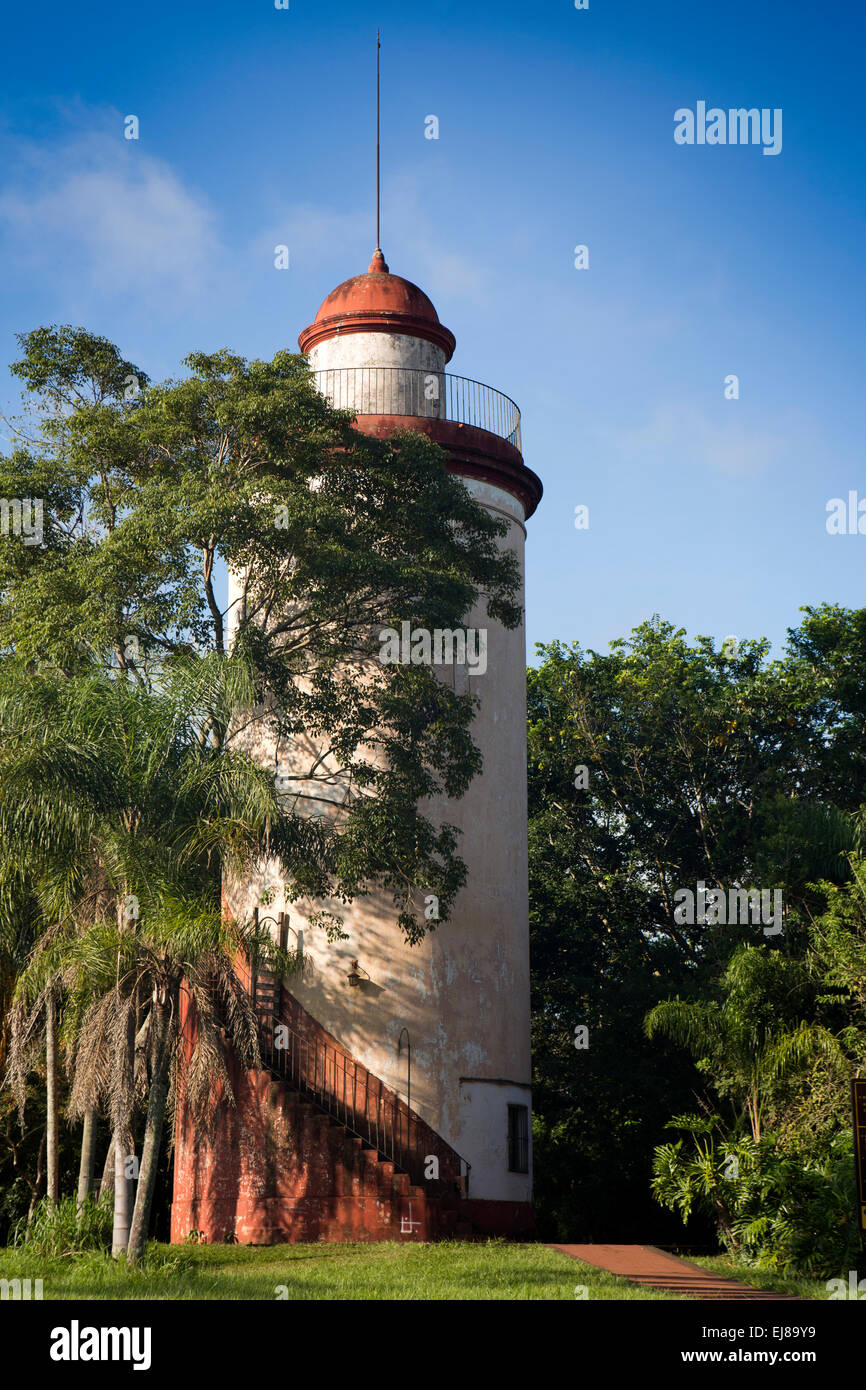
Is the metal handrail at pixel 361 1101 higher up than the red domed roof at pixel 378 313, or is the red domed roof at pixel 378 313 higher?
the red domed roof at pixel 378 313

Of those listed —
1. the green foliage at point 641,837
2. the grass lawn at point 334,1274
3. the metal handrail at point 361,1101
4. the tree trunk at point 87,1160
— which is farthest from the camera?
the green foliage at point 641,837

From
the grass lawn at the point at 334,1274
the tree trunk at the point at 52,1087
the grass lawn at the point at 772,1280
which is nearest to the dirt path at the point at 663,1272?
the grass lawn at the point at 772,1280

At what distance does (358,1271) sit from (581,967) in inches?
583

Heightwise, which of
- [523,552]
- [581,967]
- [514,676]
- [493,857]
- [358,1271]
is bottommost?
[358,1271]

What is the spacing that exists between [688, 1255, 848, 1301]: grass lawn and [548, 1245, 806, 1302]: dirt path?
7.3 inches

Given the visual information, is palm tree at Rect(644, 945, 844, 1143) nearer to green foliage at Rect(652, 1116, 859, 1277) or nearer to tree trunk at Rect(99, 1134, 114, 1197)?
green foliage at Rect(652, 1116, 859, 1277)

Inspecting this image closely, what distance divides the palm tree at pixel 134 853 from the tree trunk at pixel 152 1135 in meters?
0.02

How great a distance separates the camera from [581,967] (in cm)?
2894

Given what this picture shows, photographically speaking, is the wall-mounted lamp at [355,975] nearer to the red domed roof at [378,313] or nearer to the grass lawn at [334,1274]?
the grass lawn at [334,1274]

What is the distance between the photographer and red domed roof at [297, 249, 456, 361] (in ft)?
79.2

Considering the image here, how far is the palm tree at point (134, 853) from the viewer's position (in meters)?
14.4
